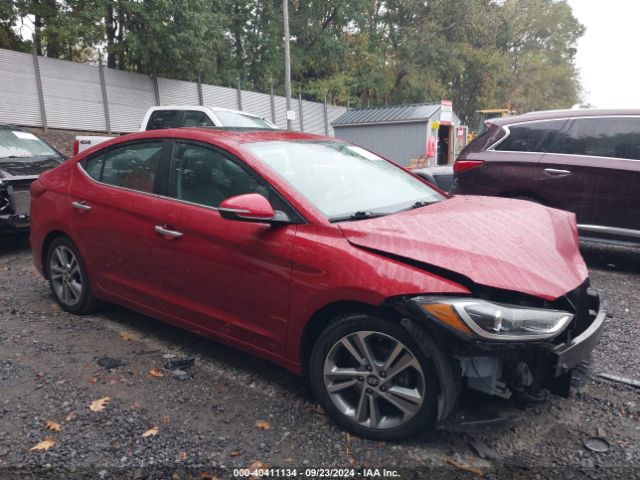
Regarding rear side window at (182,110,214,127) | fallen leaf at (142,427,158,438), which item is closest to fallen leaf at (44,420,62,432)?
fallen leaf at (142,427,158,438)

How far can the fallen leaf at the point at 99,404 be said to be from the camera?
305 cm

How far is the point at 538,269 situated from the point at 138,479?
2144 mm

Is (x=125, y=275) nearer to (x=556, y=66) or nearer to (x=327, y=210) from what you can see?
(x=327, y=210)

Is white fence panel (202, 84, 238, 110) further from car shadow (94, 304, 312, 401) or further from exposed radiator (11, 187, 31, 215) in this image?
car shadow (94, 304, 312, 401)

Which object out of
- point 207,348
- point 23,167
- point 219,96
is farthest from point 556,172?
point 219,96

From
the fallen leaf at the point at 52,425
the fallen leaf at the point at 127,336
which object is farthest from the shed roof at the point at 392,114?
the fallen leaf at the point at 52,425

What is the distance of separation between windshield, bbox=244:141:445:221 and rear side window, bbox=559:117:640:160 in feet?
9.69

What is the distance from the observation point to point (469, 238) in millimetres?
2789

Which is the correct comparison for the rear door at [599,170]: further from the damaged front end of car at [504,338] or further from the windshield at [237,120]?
the windshield at [237,120]

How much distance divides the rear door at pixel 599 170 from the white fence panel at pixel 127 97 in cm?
1647

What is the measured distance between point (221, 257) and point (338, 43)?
28958 mm

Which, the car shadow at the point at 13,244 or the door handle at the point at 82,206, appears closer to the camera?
the door handle at the point at 82,206

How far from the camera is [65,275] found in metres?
4.48

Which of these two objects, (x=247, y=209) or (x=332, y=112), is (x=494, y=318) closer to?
(x=247, y=209)
